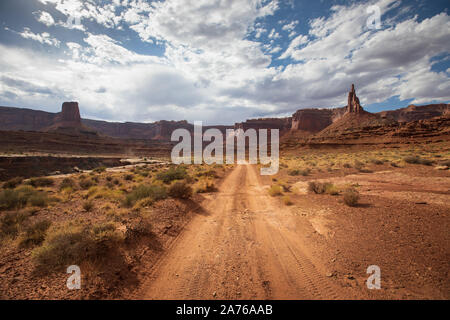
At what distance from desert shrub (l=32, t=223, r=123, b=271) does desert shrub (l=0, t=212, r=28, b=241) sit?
6.29ft

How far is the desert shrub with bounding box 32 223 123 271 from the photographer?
134 inches

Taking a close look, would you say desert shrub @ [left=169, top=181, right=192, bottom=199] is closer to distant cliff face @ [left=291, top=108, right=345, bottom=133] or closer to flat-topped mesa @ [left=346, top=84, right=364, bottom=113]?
flat-topped mesa @ [left=346, top=84, right=364, bottom=113]

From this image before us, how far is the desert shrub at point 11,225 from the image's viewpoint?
4653mm

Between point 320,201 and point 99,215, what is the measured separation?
9229 millimetres

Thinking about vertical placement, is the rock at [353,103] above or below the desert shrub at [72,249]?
above

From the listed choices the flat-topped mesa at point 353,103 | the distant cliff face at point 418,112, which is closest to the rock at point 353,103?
the flat-topped mesa at point 353,103

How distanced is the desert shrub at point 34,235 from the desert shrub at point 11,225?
43 centimetres

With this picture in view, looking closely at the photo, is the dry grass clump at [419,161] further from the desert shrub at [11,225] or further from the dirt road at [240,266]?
the desert shrub at [11,225]

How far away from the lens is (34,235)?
4395 millimetres

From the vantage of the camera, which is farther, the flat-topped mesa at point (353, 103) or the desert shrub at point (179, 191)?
the flat-topped mesa at point (353, 103)
